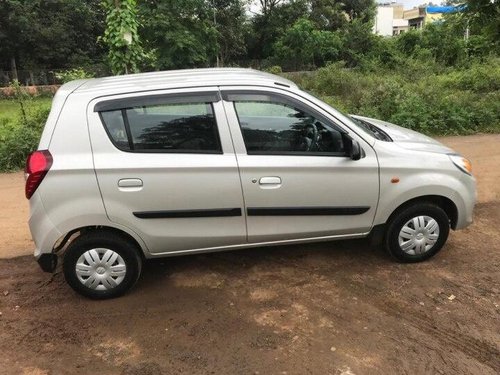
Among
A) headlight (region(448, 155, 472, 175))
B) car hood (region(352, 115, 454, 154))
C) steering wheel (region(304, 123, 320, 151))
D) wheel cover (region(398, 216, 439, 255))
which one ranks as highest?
steering wheel (region(304, 123, 320, 151))

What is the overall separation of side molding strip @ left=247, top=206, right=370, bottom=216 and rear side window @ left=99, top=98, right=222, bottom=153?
24.1 inches

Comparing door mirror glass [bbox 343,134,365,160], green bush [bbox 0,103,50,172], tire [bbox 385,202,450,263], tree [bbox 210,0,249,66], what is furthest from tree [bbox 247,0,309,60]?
door mirror glass [bbox 343,134,365,160]

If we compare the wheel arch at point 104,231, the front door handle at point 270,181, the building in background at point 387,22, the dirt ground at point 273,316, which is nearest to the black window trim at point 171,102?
the front door handle at point 270,181

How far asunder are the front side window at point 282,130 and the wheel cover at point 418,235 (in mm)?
997

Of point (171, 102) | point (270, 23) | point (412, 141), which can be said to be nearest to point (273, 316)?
point (171, 102)

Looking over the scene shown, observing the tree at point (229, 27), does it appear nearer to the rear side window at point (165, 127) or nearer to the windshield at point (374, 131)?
the windshield at point (374, 131)

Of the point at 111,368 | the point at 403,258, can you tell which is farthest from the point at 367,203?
the point at 111,368

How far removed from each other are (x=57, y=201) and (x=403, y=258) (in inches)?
122

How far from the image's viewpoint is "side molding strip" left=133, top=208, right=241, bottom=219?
393 centimetres

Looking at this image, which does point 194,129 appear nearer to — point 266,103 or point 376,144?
point 266,103

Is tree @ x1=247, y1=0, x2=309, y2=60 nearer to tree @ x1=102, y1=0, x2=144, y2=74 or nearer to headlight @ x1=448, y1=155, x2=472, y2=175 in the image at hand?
tree @ x1=102, y1=0, x2=144, y2=74

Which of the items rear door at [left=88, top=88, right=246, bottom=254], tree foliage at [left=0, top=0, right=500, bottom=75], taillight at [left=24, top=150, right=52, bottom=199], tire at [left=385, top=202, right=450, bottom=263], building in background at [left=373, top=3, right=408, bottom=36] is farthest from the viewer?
building in background at [left=373, top=3, right=408, bottom=36]

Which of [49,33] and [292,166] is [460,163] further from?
[49,33]

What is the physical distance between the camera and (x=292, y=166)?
4.00 metres
